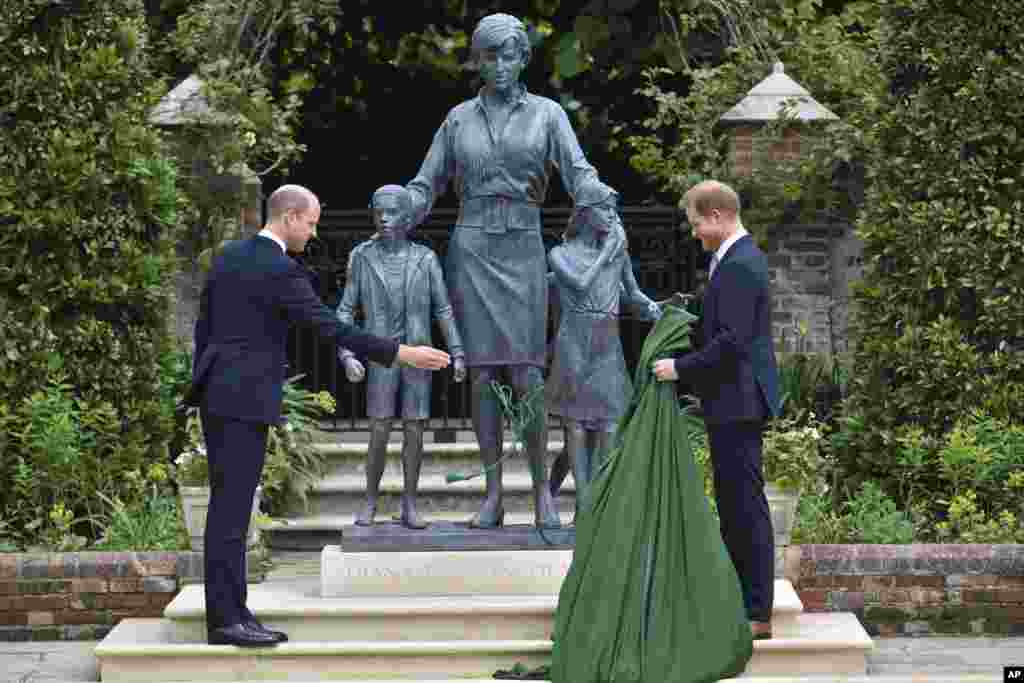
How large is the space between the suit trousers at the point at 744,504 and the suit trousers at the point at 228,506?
5.60 ft

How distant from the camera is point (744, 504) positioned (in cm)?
673

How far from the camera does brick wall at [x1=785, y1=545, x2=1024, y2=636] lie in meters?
8.16

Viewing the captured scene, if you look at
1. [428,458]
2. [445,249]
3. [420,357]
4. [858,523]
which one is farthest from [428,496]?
[420,357]

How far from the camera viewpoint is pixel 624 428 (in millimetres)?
6980

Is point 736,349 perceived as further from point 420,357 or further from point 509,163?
point 509,163

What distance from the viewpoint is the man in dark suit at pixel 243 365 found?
22.3 ft

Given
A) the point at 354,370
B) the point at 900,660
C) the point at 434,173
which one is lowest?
the point at 900,660

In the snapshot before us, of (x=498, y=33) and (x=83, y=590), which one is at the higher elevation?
(x=498, y=33)

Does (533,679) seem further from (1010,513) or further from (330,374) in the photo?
(330,374)

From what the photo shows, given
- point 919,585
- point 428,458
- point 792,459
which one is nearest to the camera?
point 919,585

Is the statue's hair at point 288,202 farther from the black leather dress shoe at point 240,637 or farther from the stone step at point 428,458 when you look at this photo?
the stone step at point 428,458

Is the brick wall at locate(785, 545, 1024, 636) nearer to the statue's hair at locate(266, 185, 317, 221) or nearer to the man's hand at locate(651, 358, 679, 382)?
the man's hand at locate(651, 358, 679, 382)

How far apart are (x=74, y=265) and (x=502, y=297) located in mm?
2486

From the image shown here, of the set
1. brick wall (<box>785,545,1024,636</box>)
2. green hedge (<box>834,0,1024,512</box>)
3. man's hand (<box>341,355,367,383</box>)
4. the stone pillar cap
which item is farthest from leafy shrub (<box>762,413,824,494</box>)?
the stone pillar cap
